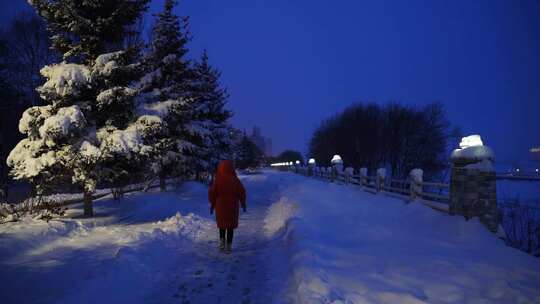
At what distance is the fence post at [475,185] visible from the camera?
9500mm

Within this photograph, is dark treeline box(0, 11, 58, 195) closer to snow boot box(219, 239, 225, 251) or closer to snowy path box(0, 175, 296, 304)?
snowy path box(0, 175, 296, 304)

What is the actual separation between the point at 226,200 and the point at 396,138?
48015 mm

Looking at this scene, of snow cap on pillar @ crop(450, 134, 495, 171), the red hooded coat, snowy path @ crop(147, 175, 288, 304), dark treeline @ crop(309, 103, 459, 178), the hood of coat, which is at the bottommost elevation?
snowy path @ crop(147, 175, 288, 304)

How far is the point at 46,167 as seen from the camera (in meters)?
11.1

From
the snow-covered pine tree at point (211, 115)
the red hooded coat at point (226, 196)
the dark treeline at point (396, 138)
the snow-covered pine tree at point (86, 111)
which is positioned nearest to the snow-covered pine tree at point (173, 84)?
the snow-covered pine tree at point (211, 115)

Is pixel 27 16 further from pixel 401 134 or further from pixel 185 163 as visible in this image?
pixel 401 134

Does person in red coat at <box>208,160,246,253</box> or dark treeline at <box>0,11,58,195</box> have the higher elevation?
dark treeline at <box>0,11,58,195</box>

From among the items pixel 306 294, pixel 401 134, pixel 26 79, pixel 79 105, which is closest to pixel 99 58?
pixel 79 105

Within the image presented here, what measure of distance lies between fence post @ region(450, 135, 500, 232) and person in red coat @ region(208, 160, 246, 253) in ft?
19.7

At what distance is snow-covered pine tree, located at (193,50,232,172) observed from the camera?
2195 centimetres

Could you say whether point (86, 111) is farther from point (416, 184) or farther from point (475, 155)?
point (475, 155)

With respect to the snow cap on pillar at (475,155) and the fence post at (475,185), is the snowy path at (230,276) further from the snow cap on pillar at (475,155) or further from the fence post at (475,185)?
the snow cap on pillar at (475,155)

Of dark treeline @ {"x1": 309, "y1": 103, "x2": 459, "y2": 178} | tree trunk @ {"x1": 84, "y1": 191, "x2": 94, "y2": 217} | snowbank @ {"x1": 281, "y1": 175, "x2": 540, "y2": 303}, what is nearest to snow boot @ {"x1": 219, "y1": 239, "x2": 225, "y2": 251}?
snowbank @ {"x1": 281, "y1": 175, "x2": 540, "y2": 303}

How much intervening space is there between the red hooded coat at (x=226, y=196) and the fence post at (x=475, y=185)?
5998 mm
